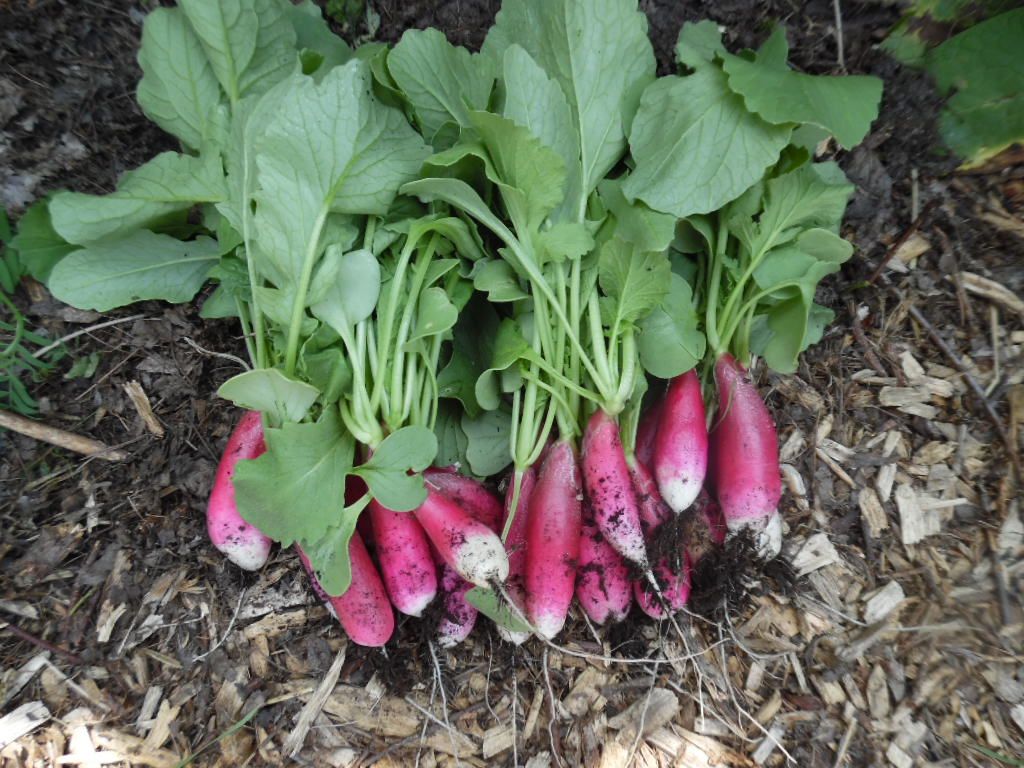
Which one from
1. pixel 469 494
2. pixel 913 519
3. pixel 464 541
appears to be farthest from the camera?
pixel 913 519

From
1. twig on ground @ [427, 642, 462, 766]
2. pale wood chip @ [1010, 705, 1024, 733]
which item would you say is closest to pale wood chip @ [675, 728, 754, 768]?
twig on ground @ [427, 642, 462, 766]

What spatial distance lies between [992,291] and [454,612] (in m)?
1.51

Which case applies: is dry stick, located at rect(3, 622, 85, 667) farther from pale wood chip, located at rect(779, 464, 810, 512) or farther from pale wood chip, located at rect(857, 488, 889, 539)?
pale wood chip, located at rect(857, 488, 889, 539)

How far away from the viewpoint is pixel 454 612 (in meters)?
1.59

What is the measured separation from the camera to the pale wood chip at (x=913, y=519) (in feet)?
5.55

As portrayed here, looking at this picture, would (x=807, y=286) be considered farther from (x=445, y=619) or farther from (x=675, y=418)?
(x=445, y=619)

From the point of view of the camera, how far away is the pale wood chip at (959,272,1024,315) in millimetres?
1754

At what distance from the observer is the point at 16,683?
5.15 feet

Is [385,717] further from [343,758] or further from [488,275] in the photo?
[488,275]

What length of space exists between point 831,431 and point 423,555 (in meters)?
1.03

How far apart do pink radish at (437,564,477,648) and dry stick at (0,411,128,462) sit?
0.82m

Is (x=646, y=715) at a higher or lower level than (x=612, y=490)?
lower

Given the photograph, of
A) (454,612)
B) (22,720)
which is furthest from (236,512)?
(22,720)

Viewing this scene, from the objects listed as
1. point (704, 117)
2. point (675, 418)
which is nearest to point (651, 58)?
point (704, 117)
